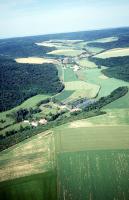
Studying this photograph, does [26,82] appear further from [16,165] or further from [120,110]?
[16,165]

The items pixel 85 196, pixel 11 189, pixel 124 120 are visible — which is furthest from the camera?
pixel 124 120

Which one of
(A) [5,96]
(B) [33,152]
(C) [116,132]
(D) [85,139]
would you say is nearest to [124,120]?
(C) [116,132]

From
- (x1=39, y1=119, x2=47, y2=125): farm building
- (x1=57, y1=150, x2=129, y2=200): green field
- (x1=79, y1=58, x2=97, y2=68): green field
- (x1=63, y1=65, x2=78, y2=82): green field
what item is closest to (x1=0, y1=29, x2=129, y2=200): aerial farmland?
(x1=57, y1=150, x2=129, y2=200): green field

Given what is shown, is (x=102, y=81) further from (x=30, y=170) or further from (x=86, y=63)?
(x=30, y=170)

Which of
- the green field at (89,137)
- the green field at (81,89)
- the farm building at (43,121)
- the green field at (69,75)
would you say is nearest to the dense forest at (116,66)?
the green field at (69,75)

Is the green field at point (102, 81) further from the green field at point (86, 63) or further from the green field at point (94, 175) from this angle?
the green field at point (94, 175)

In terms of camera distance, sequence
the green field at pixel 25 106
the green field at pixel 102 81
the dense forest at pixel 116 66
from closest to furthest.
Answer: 1. the green field at pixel 25 106
2. the green field at pixel 102 81
3. the dense forest at pixel 116 66

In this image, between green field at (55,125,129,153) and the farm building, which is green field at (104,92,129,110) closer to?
green field at (55,125,129,153)

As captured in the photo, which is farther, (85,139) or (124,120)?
(124,120)
